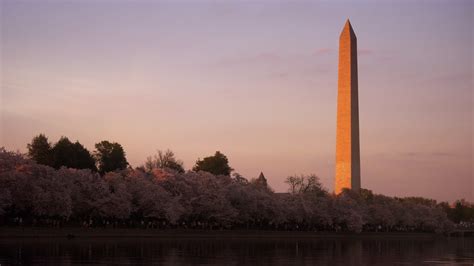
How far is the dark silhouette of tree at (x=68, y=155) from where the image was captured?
87188 mm

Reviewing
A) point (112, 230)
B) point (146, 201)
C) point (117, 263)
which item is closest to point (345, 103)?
point (146, 201)

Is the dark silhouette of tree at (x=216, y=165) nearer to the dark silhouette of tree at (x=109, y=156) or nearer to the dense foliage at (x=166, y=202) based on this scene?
the dense foliage at (x=166, y=202)

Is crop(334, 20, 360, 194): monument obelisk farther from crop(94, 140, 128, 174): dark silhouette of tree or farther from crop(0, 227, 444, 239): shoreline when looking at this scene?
crop(94, 140, 128, 174): dark silhouette of tree

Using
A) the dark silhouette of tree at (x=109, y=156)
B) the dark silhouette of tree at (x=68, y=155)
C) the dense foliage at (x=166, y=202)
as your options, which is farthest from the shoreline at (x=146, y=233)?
the dark silhouette of tree at (x=109, y=156)

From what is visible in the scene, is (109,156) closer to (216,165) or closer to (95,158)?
(95,158)

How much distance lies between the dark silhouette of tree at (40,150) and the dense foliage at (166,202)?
9714 mm

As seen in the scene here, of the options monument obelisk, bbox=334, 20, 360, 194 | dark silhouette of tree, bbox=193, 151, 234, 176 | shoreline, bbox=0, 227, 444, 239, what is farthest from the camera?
dark silhouette of tree, bbox=193, 151, 234, 176

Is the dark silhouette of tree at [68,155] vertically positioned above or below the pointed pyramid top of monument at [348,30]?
below

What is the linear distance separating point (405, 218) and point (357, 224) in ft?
81.3

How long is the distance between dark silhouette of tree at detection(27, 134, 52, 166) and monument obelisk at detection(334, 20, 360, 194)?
41.7 metres

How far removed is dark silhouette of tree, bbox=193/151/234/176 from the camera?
11969 centimetres

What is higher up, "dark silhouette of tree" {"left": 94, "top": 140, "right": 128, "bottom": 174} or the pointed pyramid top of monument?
the pointed pyramid top of monument

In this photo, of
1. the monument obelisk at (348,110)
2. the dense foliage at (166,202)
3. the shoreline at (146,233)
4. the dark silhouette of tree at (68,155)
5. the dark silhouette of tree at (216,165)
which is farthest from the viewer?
the dark silhouette of tree at (216,165)

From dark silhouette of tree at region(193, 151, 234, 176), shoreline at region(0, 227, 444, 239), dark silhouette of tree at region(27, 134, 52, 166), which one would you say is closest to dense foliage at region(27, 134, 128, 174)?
dark silhouette of tree at region(27, 134, 52, 166)
